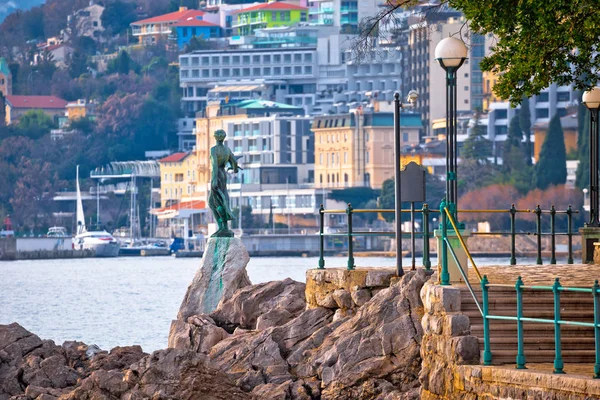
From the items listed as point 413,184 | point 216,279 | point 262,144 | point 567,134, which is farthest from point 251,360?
point 262,144

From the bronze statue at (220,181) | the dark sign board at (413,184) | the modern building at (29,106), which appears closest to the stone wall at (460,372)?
the dark sign board at (413,184)

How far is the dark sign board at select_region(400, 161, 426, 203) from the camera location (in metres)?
20.1

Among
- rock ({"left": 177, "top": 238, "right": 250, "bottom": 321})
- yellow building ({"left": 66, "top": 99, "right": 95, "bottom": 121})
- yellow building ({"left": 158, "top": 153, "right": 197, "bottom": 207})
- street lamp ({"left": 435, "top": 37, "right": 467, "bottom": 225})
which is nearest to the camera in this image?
street lamp ({"left": 435, "top": 37, "right": 467, "bottom": 225})

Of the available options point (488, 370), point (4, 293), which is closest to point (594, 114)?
point (488, 370)

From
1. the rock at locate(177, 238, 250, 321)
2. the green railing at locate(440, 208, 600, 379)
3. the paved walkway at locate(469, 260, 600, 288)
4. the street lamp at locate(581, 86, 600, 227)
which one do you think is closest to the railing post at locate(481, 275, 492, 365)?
the green railing at locate(440, 208, 600, 379)

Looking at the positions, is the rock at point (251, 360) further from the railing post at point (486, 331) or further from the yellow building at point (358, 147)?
the yellow building at point (358, 147)

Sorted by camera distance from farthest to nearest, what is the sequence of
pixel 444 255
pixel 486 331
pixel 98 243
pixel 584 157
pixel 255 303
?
pixel 98 243 < pixel 584 157 < pixel 255 303 < pixel 444 255 < pixel 486 331

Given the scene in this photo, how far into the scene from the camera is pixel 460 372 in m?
15.5

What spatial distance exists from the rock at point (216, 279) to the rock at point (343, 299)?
5.07 m

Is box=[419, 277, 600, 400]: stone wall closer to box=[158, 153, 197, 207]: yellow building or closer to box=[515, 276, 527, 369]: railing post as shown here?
box=[515, 276, 527, 369]: railing post

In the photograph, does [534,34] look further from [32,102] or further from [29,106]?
[32,102]

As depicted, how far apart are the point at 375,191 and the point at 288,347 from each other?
→ 451 ft

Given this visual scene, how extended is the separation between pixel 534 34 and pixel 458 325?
2738 millimetres

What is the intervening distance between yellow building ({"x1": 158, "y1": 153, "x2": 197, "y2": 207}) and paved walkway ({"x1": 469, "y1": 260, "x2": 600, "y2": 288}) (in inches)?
6024
